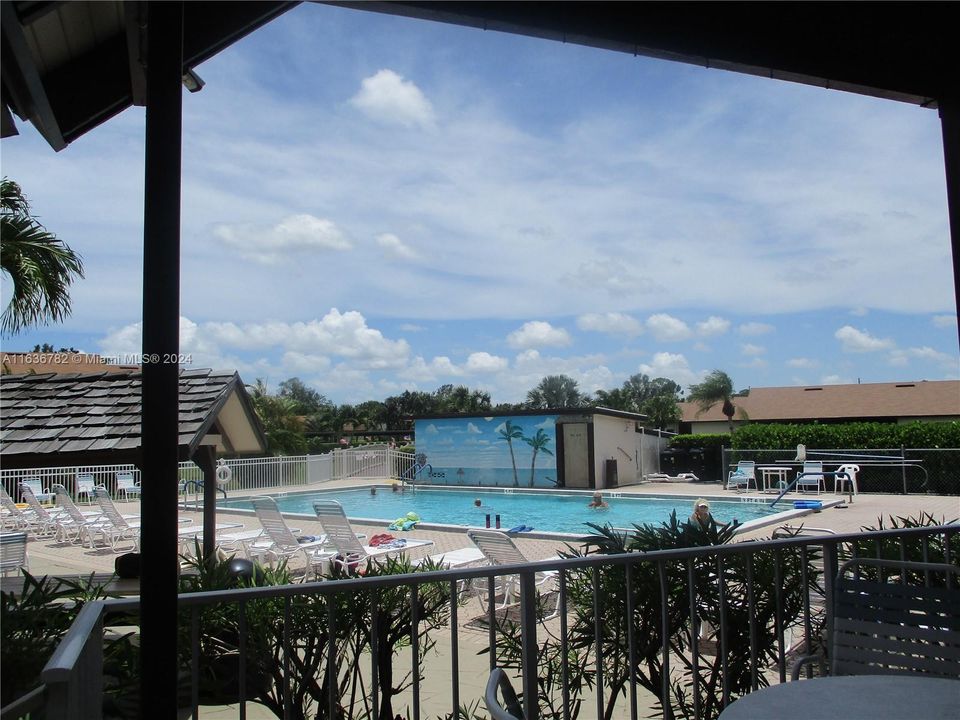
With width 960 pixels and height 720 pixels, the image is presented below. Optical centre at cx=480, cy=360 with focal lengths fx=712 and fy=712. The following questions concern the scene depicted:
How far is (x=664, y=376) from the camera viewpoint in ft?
215

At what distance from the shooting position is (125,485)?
54.4 feet

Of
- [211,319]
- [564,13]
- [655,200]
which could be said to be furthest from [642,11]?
[211,319]

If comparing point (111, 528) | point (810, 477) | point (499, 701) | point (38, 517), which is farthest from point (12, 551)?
point (810, 477)

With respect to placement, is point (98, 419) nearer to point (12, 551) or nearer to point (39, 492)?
point (12, 551)

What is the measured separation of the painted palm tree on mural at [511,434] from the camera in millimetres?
22828

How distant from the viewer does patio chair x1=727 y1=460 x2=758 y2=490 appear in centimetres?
1861

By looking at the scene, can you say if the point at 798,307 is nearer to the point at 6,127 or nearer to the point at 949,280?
the point at 949,280

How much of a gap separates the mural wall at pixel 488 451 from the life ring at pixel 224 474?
6.28 meters

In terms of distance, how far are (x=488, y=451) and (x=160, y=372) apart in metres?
21.8

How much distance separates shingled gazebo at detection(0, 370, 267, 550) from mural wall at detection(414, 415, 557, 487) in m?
16.7

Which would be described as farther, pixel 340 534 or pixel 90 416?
pixel 340 534

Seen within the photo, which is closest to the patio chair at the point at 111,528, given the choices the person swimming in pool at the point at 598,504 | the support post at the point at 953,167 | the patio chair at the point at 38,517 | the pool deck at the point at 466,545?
the pool deck at the point at 466,545

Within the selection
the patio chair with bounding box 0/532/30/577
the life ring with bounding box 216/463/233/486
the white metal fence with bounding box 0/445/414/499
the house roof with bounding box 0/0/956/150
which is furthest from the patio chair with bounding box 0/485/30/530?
the house roof with bounding box 0/0/956/150

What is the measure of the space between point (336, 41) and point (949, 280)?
667 centimetres
